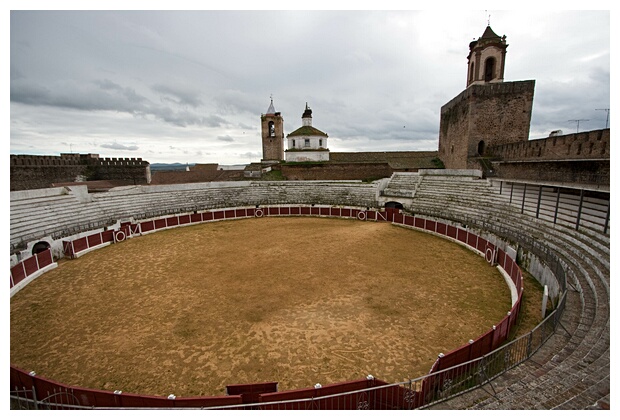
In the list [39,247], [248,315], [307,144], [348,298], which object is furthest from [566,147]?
[39,247]

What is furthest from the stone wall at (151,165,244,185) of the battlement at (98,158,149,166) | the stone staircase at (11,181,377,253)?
the stone staircase at (11,181,377,253)

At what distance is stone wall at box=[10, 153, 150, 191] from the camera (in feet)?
75.3

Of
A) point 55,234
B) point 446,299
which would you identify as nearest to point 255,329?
point 446,299

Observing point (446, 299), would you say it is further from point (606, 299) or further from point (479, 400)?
point (479, 400)

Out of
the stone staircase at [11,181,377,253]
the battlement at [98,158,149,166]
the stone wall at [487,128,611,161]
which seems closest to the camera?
the stone wall at [487,128,611,161]

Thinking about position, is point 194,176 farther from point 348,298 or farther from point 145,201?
point 348,298

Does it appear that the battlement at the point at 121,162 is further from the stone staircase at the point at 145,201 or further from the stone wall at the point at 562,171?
the stone wall at the point at 562,171

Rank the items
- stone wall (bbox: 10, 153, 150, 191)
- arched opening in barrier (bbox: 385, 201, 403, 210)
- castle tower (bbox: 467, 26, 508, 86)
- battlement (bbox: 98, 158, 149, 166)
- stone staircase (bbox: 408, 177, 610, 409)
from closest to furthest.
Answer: stone staircase (bbox: 408, 177, 610, 409), stone wall (bbox: 10, 153, 150, 191), arched opening in barrier (bbox: 385, 201, 403, 210), castle tower (bbox: 467, 26, 508, 86), battlement (bbox: 98, 158, 149, 166)

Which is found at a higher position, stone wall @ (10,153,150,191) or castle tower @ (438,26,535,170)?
castle tower @ (438,26,535,170)

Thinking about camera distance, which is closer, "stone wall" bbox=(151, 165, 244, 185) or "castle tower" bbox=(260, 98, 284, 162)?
"stone wall" bbox=(151, 165, 244, 185)

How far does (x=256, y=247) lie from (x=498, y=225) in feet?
47.4

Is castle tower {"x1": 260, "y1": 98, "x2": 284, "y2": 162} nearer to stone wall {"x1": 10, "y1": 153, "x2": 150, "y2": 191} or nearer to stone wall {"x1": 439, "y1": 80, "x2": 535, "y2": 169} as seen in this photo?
stone wall {"x1": 10, "y1": 153, "x2": 150, "y2": 191}

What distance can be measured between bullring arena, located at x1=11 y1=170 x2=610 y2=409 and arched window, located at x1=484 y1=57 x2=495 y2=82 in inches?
471

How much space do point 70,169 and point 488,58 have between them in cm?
4107
